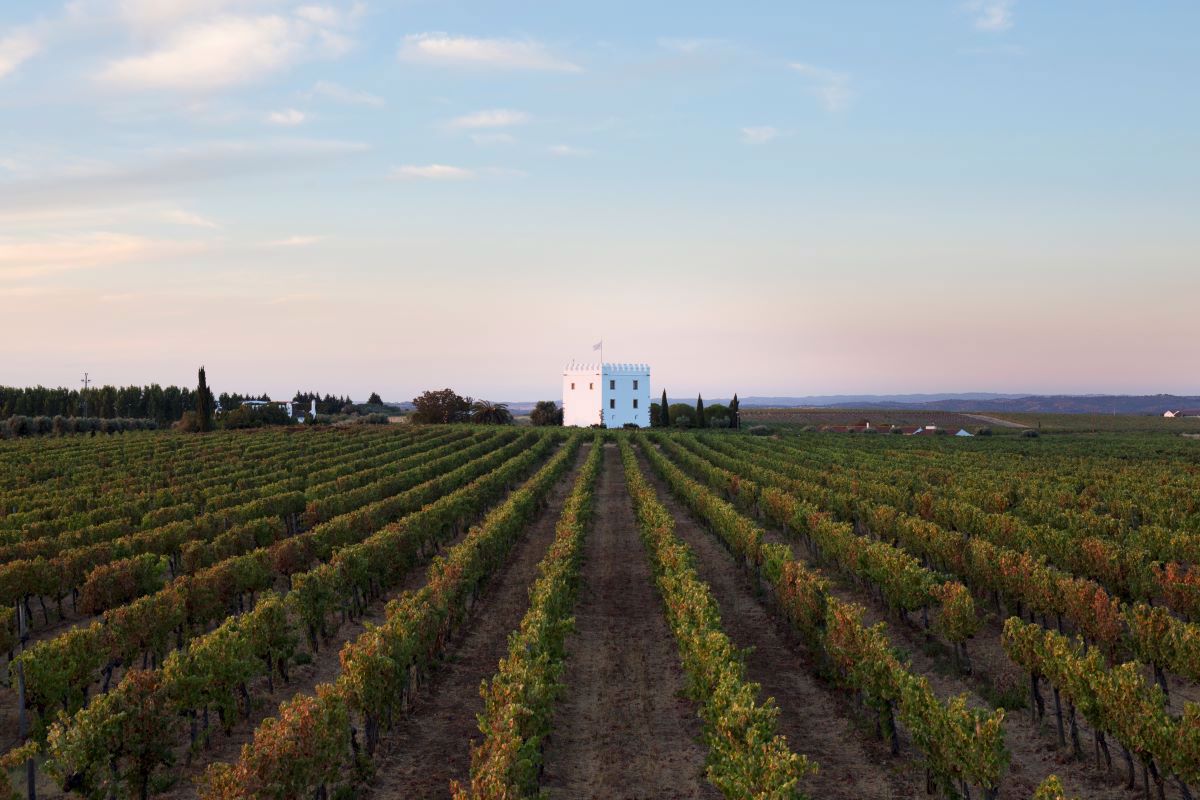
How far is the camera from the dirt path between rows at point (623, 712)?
1075 centimetres

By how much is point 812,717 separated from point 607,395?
93.1 meters

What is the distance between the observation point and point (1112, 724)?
10.2 m

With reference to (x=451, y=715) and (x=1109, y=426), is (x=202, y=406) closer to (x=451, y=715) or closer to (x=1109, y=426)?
(x=451, y=715)

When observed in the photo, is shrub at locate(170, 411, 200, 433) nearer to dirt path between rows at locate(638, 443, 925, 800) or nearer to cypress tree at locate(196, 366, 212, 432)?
cypress tree at locate(196, 366, 212, 432)

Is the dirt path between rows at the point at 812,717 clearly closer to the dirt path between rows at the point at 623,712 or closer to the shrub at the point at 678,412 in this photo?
the dirt path between rows at the point at 623,712

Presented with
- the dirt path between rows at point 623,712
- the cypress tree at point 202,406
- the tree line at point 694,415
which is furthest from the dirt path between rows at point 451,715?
the tree line at point 694,415

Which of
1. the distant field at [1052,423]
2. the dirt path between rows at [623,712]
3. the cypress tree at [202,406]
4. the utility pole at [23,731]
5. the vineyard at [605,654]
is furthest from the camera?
the distant field at [1052,423]

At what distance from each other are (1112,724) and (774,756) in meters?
4.67

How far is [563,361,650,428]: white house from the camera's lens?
105500 mm

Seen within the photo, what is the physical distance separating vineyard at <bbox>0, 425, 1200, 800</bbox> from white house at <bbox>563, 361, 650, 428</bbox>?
75516 mm

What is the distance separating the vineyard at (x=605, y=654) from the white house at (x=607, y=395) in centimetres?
7552

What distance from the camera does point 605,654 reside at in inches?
621

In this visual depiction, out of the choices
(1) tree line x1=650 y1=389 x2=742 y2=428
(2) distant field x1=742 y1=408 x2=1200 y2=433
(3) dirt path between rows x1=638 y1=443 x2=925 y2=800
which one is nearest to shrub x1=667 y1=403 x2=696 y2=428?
(1) tree line x1=650 y1=389 x2=742 y2=428

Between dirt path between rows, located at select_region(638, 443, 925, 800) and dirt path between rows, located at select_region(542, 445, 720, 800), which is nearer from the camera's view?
dirt path between rows, located at select_region(638, 443, 925, 800)
